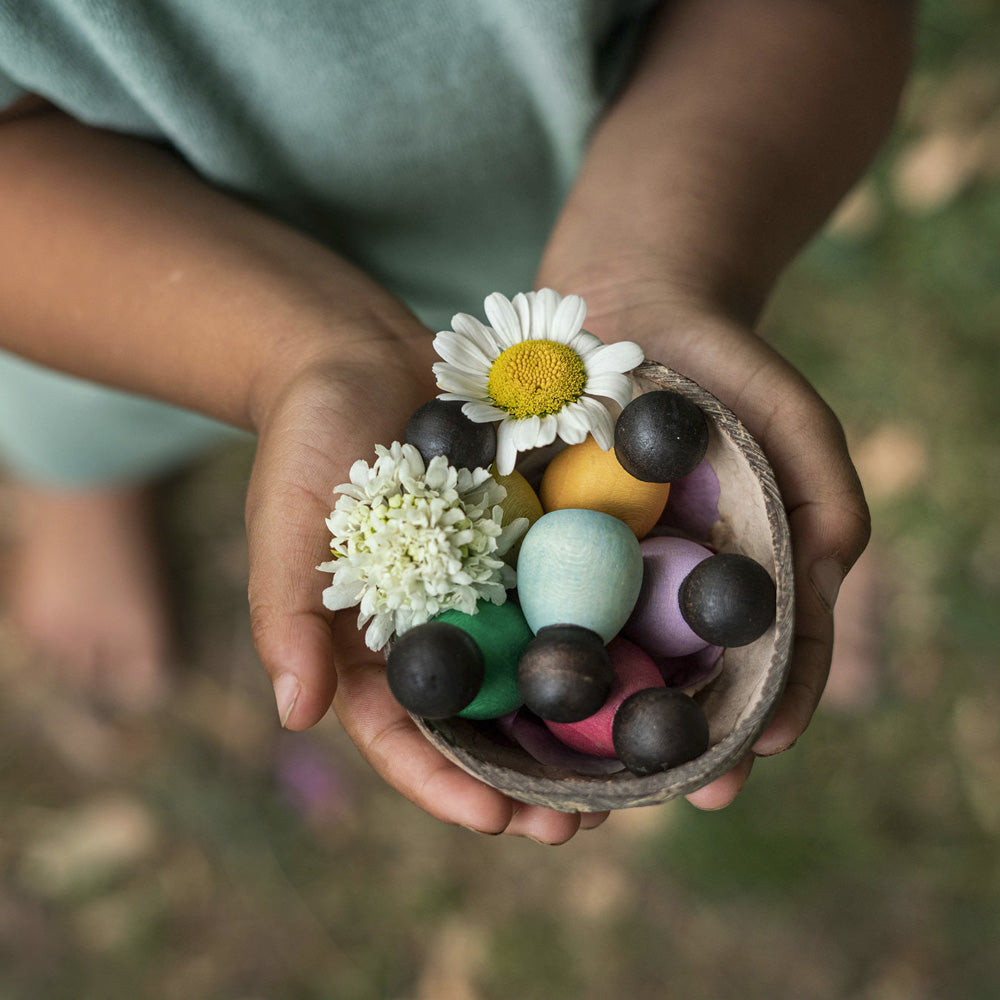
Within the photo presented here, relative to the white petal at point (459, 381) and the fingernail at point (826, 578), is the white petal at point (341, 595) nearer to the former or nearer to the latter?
the white petal at point (459, 381)

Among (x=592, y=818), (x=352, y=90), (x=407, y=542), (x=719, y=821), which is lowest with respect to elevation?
(x=719, y=821)

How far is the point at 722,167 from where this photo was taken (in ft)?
4.54

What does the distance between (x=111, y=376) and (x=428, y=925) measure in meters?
1.37

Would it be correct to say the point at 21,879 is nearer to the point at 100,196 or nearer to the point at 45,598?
the point at 45,598

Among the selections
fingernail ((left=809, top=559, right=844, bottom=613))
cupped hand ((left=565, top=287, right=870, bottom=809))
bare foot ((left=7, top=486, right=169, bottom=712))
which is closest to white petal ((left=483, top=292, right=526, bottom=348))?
cupped hand ((left=565, top=287, right=870, bottom=809))

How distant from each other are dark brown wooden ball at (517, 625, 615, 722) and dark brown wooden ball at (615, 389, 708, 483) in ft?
0.70

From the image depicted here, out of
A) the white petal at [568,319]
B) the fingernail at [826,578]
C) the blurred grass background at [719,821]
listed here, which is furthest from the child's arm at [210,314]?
the blurred grass background at [719,821]

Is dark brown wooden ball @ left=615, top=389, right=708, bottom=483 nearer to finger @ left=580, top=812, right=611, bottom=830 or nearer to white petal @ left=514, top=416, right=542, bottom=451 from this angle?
white petal @ left=514, top=416, right=542, bottom=451

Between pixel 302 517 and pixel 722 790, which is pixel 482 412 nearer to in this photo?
pixel 302 517

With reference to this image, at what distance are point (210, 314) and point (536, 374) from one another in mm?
485

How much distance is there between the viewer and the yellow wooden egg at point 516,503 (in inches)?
43.6

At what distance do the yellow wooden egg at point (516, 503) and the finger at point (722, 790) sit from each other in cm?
33

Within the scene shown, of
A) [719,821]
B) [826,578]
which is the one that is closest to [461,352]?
[826,578]

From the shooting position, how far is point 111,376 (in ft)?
4.59
